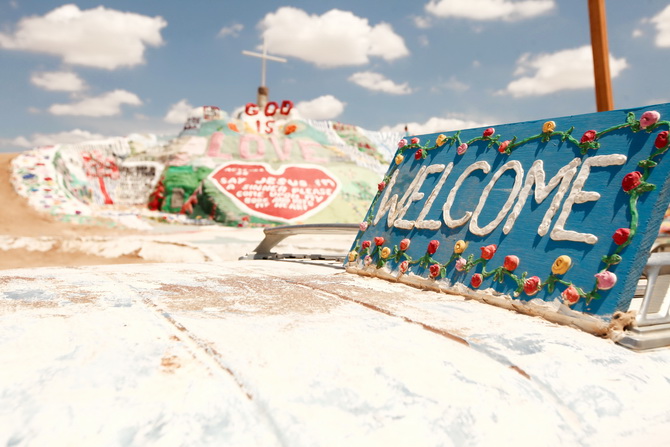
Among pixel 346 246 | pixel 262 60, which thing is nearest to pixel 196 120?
pixel 262 60

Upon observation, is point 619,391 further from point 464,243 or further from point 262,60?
point 262,60

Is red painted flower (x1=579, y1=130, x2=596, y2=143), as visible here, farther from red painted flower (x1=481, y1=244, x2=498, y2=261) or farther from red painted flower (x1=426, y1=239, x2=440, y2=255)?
red painted flower (x1=426, y1=239, x2=440, y2=255)

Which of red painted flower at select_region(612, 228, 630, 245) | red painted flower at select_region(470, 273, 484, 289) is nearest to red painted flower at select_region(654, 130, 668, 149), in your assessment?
red painted flower at select_region(612, 228, 630, 245)

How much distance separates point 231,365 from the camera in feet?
4.10

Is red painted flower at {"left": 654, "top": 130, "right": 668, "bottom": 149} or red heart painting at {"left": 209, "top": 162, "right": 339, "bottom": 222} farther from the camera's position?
red heart painting at {"left": 209, "top": 162, "right": 339, "bottom": 222}

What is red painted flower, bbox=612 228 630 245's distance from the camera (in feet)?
6.01

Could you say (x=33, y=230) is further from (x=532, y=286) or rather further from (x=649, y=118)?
(x=649, y=118)

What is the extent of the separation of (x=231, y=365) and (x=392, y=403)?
0.45m

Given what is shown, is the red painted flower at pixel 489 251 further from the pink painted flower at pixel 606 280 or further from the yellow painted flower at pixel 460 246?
the pink painted flower at pixel 606 280

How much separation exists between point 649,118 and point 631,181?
0.31 m

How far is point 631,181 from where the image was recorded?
6.28 feet

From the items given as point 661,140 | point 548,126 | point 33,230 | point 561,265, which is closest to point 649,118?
point 661,140

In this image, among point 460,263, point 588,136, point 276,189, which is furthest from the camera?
point 276,189

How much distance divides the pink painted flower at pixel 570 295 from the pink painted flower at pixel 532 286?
0.43ft
